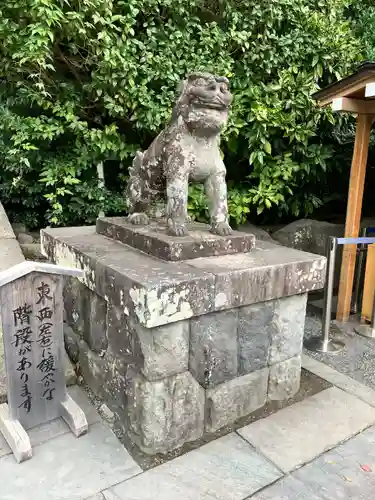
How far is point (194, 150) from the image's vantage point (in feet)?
7.92

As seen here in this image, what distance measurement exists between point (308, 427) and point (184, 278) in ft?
3.96

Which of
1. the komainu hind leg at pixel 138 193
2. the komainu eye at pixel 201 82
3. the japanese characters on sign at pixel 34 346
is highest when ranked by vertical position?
the komainu eye at pixel 201 82

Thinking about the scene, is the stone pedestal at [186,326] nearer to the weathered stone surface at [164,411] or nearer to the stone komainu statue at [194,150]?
the weathered stone surface at [164,411]

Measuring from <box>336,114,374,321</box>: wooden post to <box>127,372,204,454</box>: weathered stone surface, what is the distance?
246 centimetres

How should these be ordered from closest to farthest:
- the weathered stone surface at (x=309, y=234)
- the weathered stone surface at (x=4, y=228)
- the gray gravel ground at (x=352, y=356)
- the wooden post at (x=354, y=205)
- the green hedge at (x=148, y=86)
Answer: the gray gravel ground at (x=352, y=356) < the wooden post at (x=354, y=205) < the green hedge at (x=148, y=86) < the weathered stone surface at (x=4, y=228) < the weathered stone surface at (x=309, y=234)

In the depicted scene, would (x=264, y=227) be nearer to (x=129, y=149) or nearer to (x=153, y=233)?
(x=129, y=149)

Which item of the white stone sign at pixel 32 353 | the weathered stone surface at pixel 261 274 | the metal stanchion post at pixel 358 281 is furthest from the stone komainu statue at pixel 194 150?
the metal stanchion post at pixel 358 281

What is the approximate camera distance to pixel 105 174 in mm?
5480

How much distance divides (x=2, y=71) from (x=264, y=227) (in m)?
3.97

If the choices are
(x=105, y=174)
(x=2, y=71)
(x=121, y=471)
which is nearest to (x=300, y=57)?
(x=105, y=174)

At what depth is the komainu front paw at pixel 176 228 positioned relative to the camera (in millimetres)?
2418

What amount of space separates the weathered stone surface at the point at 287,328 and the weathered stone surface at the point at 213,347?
333 mm

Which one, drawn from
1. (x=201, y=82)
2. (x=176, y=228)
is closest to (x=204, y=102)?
(x=201, y=82)

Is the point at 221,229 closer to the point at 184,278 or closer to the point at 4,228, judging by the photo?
the point at 184,278
